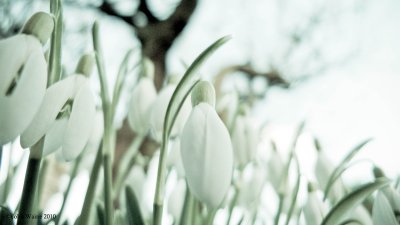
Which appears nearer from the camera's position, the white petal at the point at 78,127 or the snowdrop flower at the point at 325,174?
the white petal at the point at 78,127

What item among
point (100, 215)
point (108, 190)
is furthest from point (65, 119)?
point (100, 215)

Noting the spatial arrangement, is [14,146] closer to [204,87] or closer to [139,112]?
[139,112]

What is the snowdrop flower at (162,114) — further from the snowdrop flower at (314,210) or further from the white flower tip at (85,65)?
the snowdrop flower at (314,210)

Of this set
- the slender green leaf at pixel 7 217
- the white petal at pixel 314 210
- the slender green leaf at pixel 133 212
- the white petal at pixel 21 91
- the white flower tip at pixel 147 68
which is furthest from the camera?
the white flower tip at pixel 147 68

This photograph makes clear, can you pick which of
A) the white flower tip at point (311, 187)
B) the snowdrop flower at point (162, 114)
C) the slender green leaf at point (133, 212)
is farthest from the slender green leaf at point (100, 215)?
the white flower tip at point (311, 187)

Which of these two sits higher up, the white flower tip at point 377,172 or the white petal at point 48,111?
the white petal at point 48,111

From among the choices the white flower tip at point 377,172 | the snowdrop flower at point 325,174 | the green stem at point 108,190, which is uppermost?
the white flower tip at point 377,172

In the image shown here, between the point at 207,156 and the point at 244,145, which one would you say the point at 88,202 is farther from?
the point at 244,145

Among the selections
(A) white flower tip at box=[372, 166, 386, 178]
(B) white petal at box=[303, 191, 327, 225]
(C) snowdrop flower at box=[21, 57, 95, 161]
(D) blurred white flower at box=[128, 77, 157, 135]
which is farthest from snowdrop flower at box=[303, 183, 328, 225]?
(C) snowdrop flower at box=[21, 57, 95, 161]
